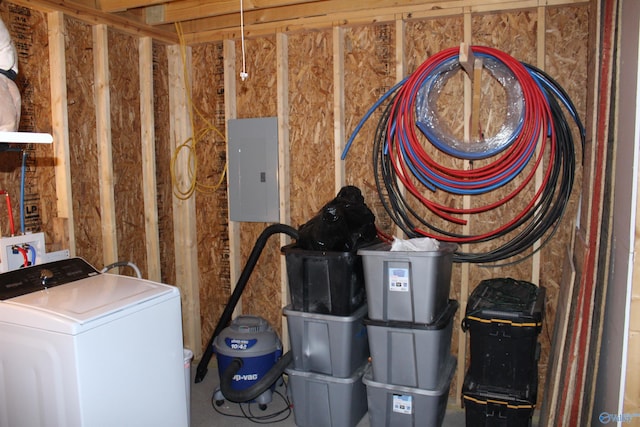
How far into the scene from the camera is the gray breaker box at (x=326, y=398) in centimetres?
292

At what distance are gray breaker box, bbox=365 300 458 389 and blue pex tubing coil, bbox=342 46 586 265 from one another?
0.61 metres

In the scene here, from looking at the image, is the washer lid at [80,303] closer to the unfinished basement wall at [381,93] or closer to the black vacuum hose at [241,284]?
the black vacuum hose at [241,284]

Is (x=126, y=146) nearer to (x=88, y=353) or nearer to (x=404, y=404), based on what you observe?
(x=88, y=353)

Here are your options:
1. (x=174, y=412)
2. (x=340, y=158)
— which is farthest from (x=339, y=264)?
(x=174, y=412)

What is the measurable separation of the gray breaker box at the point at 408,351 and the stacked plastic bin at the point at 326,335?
0.16 metres

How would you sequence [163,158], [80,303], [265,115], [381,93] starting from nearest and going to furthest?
[80,303]
[381,93]
[265,115]
[163,158]

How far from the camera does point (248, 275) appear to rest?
11.4ft

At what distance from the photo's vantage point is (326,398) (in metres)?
2.96

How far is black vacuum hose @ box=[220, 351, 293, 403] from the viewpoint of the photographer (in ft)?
9.79

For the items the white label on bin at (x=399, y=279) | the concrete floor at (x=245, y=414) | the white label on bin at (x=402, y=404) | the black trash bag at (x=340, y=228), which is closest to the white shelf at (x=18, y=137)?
the black trash bag at (x=340, y=228)

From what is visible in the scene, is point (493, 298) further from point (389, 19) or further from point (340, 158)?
point (389, 19)

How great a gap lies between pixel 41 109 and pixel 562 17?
3.08 m

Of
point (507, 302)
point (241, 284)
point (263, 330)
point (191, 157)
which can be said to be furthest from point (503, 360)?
point (191, 157)

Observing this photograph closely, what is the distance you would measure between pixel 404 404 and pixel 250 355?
1.03 meters
